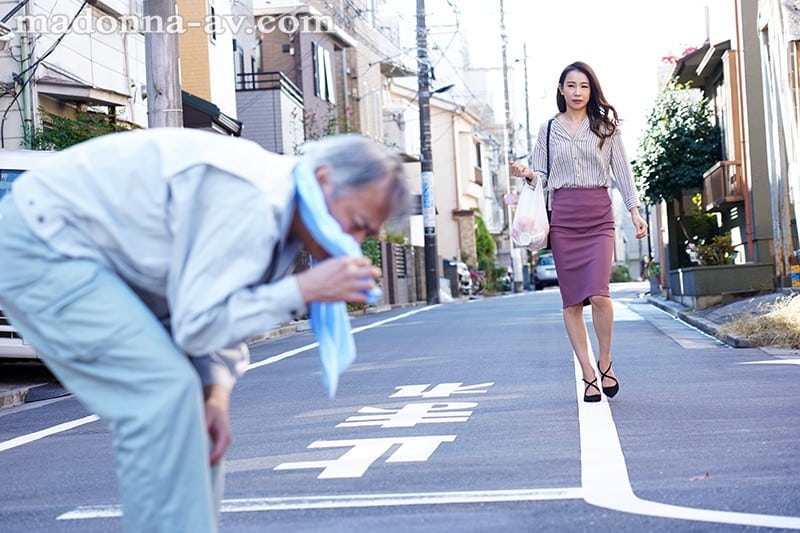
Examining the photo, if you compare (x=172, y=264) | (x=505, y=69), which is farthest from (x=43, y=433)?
(x=505, y=69)

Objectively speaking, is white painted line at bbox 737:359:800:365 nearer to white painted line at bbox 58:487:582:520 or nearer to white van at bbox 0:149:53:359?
white painted line at bbox 58:487:582:520

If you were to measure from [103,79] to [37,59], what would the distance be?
373 cm

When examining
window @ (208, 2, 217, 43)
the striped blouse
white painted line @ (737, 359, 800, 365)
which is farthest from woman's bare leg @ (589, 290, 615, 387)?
window @ (208, 2, 217, 43)

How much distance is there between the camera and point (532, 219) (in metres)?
8.24

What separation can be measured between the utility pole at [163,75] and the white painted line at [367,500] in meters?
10.6

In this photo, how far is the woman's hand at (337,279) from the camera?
289 centimetres

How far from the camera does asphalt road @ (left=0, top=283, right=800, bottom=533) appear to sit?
4.94 meters

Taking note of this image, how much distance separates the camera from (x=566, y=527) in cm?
462

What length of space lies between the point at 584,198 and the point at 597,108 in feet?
1.86

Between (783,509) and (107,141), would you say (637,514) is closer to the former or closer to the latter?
(783,509)

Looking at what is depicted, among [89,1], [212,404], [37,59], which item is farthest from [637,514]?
[89,1]

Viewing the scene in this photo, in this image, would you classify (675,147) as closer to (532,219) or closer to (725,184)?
(725,184)

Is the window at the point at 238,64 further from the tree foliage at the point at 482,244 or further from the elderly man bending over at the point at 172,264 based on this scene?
the elderly man bending over at the point at 172,264

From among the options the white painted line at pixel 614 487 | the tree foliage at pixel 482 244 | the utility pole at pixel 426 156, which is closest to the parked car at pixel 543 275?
the tree foliage at pixel 482 244
